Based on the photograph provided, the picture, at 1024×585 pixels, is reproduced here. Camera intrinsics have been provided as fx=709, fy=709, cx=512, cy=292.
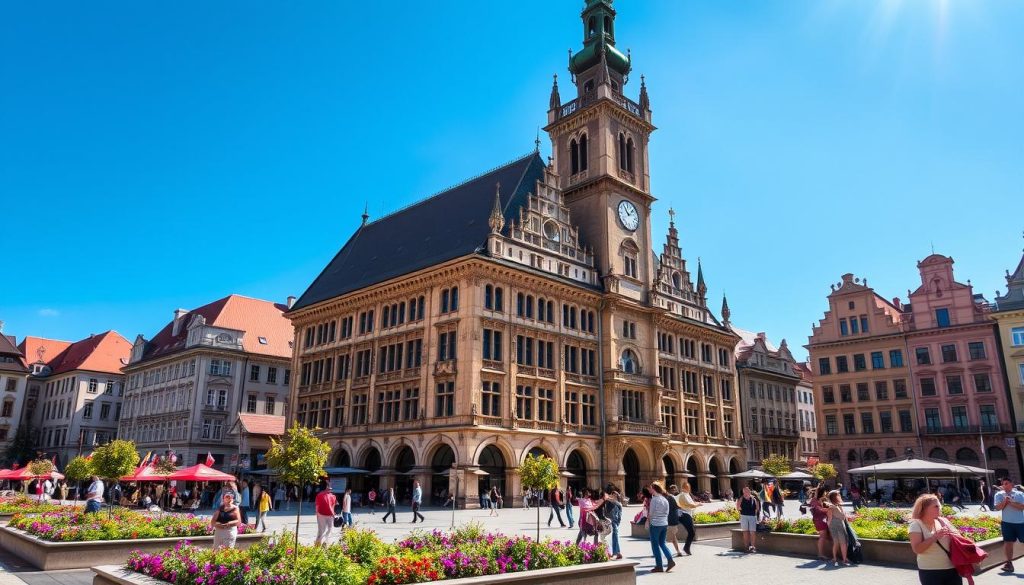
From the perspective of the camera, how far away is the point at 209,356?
228 feet

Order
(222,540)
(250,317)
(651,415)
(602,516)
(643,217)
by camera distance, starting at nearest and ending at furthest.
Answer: (222,540) < (602,516) < (651,415) < (643,217) < (250,317)

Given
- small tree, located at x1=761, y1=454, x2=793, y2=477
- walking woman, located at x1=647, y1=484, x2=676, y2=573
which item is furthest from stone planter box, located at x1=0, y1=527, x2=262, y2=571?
small tree, located at x1=761, y1=454, x2=793, y2=477

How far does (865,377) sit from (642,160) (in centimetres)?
3098

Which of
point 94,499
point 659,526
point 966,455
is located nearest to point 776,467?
point 966,455

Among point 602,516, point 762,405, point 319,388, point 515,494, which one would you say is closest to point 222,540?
point 602,516

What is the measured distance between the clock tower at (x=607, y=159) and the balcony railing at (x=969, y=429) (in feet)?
96.1

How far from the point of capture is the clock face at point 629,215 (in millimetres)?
57875

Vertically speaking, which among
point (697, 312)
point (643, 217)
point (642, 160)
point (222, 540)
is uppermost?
point (642, 160)

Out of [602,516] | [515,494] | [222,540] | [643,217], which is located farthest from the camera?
[643,217]

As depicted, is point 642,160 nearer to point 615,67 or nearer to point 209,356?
point 615,67

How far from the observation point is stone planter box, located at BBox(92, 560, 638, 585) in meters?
11.5

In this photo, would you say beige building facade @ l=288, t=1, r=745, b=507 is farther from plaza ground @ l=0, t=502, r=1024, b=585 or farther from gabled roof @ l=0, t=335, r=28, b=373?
gabled roof @ l=0, t=335, r=28, b=373

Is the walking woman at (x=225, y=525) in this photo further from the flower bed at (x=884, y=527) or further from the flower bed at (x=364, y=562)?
the flower bed at (x=884, y=527)

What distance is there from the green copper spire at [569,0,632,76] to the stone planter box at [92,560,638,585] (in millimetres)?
54453
